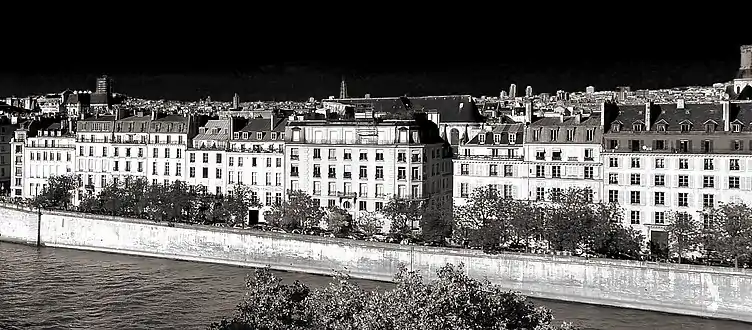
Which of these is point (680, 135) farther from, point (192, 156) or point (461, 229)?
point (192, 156)

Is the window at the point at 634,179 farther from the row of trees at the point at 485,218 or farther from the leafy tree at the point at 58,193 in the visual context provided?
the leafy tree at the point at 58,193

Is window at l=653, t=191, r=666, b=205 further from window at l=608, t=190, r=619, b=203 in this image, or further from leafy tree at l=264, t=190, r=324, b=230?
leafy tree at l=264, t=190, r=324, b=230

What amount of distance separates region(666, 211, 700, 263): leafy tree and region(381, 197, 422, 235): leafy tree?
16193 millimetres

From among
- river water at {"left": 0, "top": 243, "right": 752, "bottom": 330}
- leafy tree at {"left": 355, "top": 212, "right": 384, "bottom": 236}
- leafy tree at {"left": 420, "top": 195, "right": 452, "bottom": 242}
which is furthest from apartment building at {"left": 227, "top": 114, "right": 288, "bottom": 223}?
leafy tree at {"left": 420, "top": 195, "right": 452, "bottom": 242}

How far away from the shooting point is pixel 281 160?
7931 cm

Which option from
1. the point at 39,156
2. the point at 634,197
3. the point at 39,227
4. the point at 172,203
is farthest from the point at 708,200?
the point at 39,156

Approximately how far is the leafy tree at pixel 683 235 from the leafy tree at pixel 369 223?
60.8 feet

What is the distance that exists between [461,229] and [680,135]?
46.1ft

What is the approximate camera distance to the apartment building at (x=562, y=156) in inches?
2650

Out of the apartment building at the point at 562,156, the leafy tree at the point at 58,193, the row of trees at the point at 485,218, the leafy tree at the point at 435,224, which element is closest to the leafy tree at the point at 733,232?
the row of trees at the point at 485,218

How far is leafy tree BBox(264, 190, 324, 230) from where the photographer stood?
2785 inches

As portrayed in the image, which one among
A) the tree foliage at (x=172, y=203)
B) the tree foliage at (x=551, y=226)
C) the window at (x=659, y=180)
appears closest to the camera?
the tree foliage at (x=551, y=226)

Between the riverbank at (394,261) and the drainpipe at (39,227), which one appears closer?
the riverbank at (394,261)

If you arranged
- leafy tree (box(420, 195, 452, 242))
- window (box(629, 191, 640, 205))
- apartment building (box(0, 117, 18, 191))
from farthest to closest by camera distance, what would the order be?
apartment building (box(0, 117, 18, 191)) < window (box(629, 191, 640, 205)) < leafy tree (box(420, 195, 452, 242))
